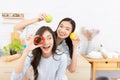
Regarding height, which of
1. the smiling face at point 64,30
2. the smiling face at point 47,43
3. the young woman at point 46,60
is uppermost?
the smiling face at point 64,30

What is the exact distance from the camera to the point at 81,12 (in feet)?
7.96

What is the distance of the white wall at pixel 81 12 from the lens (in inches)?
92.9

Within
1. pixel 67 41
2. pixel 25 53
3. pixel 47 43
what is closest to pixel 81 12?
pixel 67 41

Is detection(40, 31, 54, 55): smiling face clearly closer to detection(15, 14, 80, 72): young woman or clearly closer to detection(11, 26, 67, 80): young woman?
detection(11, 26, 67, 80): young woman

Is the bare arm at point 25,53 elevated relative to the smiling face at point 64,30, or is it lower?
lower

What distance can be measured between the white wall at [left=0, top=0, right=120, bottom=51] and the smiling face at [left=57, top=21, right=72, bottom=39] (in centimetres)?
61

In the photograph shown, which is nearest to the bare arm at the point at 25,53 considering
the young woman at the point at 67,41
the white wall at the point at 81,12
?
the young woman at the point at 67,41

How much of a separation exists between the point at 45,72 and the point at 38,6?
96 centimetres

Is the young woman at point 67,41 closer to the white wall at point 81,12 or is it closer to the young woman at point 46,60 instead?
the young woman at point 46,60

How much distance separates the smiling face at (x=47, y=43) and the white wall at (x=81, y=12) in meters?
0.82

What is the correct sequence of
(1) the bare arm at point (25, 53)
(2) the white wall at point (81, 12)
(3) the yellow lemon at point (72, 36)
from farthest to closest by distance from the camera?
1. (2) the white wall at point (81, 12)
2. (3) the yellow lemon at point (72, 36)
3. (1) the bare arm at point (25, 53)

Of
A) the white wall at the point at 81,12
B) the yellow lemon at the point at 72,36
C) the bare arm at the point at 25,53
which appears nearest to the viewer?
the bare arm at the point at 25,53

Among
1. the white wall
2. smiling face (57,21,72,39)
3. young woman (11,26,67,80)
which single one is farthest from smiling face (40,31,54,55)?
the white wall

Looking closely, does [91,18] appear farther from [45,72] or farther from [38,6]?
[45,72]
